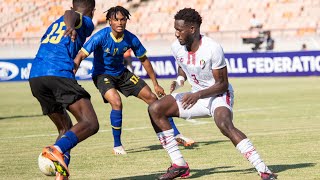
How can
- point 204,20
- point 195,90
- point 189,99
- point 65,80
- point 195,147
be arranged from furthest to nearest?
point 204,20, point 195,147, point 195,90, point 189,99, point 65,80

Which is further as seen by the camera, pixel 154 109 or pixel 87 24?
pixel 154 109

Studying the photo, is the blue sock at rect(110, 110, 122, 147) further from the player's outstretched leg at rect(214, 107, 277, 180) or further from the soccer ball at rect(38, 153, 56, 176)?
the soccer ball at rect(38, 153, 56, 176)

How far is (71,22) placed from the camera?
31.6 ft

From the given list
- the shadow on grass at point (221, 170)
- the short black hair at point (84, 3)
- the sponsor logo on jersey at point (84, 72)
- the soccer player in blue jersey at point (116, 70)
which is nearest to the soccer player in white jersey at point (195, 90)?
the shadow on grass at point (221, 170)

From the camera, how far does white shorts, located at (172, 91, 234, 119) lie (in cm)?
1059

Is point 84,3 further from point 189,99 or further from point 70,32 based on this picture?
point 189,99

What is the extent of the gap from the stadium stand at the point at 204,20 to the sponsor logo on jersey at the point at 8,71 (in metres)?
6.13

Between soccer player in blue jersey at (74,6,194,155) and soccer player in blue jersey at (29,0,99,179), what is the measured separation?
370cm

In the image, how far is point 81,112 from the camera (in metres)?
9.70

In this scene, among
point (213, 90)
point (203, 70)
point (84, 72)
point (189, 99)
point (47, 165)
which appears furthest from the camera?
point (84, 72)

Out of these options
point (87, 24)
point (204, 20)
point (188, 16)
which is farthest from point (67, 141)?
point (204, 20)

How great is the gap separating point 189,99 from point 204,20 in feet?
123

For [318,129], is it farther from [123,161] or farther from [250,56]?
[250,56]

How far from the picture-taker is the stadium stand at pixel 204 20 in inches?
1671
